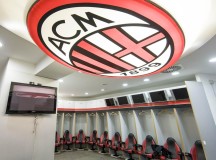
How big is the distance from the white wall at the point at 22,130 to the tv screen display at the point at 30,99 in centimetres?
13

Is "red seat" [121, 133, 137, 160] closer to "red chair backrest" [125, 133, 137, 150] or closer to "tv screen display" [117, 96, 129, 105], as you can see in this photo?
"red chair backrest" [125, 133, 137, 150]

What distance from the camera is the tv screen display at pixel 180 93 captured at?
3.70m

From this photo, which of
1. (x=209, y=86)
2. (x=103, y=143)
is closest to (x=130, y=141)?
(x=103, y=143)

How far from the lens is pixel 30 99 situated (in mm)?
2455

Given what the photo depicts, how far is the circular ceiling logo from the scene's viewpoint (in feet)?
2.55

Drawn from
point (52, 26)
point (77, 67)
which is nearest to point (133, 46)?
point (52, 26)

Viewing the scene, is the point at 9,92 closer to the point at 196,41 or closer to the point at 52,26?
the point at 52,26

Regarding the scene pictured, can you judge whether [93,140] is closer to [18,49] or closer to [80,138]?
[80,138]

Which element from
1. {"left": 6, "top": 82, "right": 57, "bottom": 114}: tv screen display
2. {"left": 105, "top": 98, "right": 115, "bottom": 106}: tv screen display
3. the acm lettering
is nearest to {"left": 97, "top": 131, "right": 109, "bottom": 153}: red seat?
{"left": 105, "top": 98, "right": 115, "bottom": 106}: tv screen display

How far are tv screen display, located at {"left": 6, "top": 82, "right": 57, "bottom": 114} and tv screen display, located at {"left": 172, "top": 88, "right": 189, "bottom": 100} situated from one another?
3542mm

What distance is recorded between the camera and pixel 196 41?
1.70 m

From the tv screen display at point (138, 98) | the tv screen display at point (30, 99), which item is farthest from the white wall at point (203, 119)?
the tv screen display at point (30, 99)

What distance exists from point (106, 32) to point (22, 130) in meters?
2.53

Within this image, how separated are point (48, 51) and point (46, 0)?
617 millimetres
